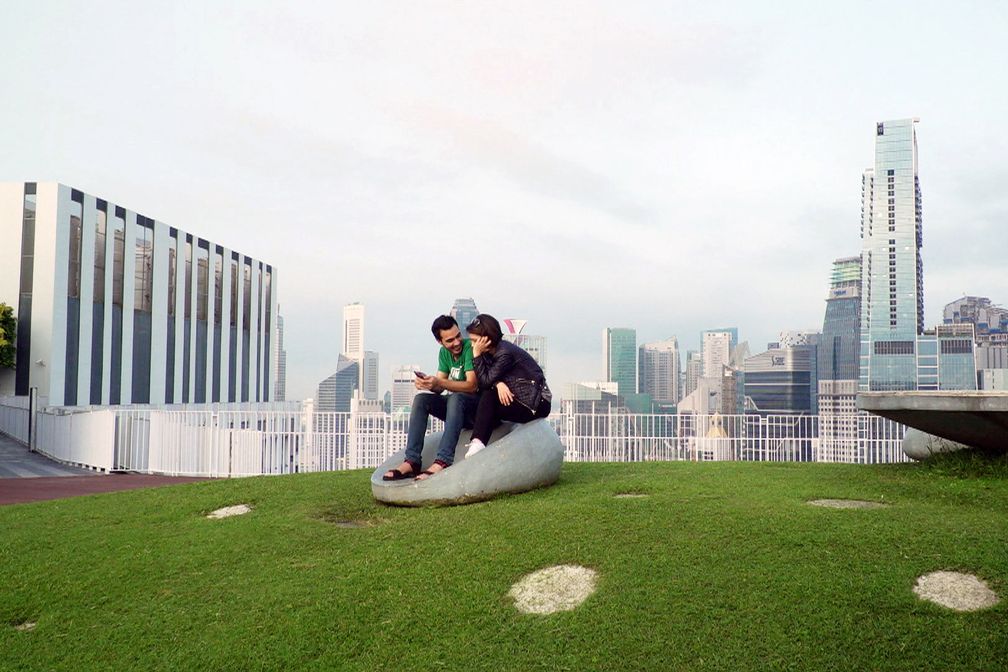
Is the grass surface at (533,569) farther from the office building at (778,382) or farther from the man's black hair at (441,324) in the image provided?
the office building at (778,382)

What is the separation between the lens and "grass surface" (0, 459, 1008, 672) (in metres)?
4.10

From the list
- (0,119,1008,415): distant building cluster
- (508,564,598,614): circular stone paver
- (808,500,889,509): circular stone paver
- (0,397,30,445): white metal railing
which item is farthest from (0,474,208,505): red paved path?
(808,500,889,509): circular stone paver

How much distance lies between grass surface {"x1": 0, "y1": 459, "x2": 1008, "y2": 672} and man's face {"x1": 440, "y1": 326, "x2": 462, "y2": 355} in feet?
4.70

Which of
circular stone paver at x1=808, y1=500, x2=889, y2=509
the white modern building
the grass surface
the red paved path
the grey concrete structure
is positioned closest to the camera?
the grass surface

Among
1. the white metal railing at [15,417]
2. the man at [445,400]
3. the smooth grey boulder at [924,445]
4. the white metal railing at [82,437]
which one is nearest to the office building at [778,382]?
the white metal railing at [15,417]

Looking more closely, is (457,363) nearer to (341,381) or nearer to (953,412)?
(953,412)

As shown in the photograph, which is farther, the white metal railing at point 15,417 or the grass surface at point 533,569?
the white metal railing at point 15,417

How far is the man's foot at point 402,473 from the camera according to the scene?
284 inches

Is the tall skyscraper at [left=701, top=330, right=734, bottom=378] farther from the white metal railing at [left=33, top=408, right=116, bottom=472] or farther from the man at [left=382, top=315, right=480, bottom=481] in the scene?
the man at [left=382, top=315, right=480, bottom=481]

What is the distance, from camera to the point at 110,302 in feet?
124

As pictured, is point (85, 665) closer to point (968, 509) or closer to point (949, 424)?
point (968, 509)

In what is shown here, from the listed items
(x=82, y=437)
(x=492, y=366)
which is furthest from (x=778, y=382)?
(x=492, y=366)

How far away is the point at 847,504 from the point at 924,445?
325 centimetres

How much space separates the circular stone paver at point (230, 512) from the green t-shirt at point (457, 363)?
86.0 inches
